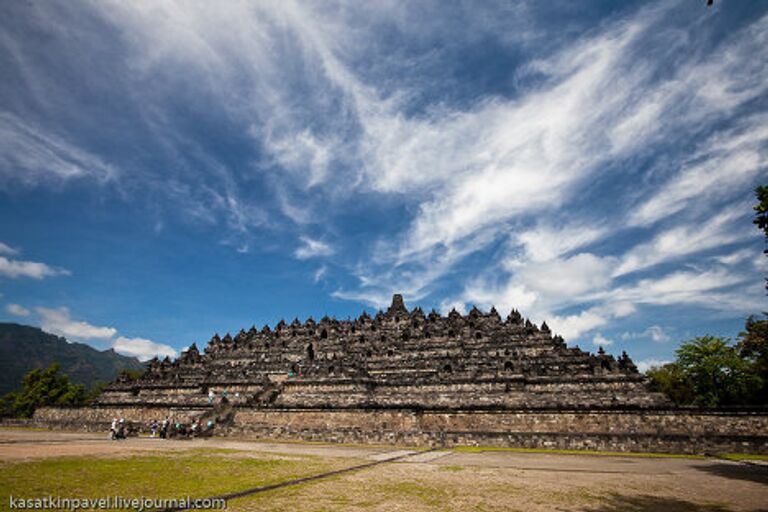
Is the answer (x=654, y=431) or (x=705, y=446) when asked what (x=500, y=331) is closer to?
(x=654, y=431)

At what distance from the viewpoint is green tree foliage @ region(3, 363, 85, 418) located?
2352 inches

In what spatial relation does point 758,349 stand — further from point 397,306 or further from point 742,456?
point 397,306

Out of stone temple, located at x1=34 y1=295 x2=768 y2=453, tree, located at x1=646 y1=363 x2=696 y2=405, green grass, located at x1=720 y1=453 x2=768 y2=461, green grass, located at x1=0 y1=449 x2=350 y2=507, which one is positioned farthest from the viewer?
tree, located at x1=646 y1=363 x2=696 y2=405

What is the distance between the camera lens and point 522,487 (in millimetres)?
10492

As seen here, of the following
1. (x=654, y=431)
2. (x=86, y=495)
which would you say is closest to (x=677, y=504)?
(x=86, y=495)

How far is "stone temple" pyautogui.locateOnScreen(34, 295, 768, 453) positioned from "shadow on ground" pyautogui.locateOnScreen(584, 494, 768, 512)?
13265 millimetres

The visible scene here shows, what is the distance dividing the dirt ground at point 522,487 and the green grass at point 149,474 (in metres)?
1.46

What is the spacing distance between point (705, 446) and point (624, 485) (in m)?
13.1

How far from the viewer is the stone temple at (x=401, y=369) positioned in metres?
30.2

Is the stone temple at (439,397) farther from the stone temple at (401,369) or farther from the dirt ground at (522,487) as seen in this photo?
the dirt ground at (522,487)

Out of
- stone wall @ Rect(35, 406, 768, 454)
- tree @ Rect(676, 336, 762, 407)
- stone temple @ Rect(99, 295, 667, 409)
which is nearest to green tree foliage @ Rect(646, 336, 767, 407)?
tree @ Rect(676, 336, 762, 407)

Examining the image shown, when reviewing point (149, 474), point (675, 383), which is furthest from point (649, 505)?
point (675, 383)

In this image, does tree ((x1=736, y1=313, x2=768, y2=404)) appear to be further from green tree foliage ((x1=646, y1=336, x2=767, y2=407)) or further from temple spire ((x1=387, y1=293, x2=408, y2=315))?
temple spire ((x1=387, y1=293, x2=408, y2=315))

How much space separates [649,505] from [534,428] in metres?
17.7
